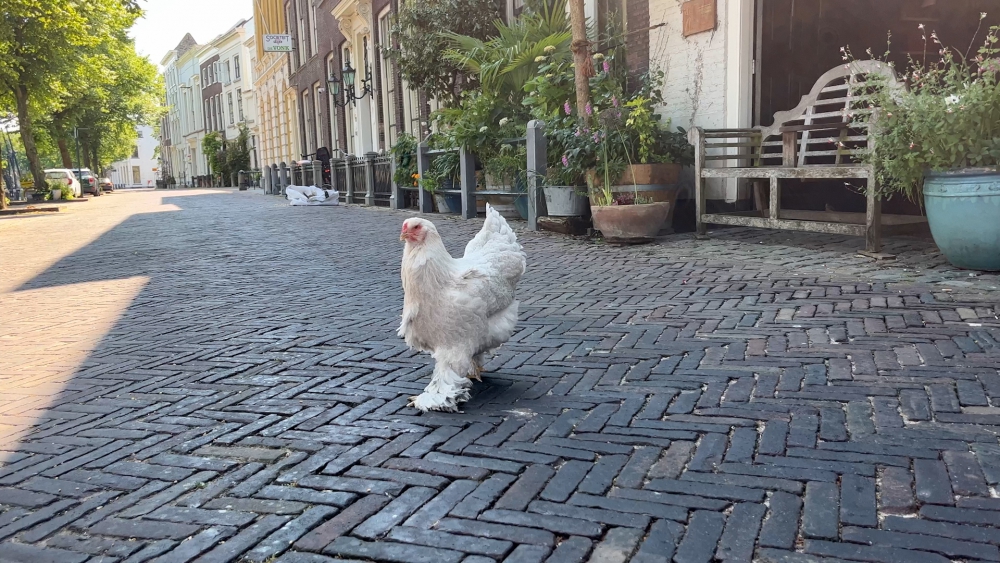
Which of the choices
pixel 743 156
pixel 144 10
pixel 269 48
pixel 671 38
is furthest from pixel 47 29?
pixel 743 156

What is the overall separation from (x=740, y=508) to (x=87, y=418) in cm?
258

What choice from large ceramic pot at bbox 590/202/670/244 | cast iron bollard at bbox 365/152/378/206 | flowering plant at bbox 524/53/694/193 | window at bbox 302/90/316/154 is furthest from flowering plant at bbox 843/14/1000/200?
window at bbox 302/90/316/154

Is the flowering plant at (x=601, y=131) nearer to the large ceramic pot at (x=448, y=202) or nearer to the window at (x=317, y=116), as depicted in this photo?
the large ceramic pot at (x=448, y=202)

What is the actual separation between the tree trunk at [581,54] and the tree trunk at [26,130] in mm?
18570

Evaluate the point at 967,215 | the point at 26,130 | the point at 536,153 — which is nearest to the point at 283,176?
the point at 26,130

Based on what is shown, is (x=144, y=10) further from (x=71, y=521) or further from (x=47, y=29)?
(x=71, y=521)

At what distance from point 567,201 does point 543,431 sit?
5.75 m

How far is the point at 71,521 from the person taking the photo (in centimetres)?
213

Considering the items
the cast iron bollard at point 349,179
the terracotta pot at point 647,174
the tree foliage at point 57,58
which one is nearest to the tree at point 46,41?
the tree foliage at point 57,58

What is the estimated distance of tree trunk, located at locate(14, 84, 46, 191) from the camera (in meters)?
21.1

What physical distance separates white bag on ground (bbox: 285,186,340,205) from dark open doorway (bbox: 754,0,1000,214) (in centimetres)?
1335

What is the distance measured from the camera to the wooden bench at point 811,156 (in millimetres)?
5754

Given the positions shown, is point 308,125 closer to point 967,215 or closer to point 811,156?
point 811,156

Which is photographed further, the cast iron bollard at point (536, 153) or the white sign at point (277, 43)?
the white sign at point (277, 43)
